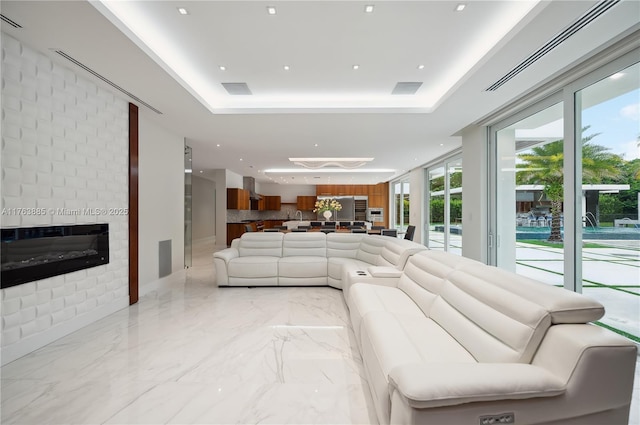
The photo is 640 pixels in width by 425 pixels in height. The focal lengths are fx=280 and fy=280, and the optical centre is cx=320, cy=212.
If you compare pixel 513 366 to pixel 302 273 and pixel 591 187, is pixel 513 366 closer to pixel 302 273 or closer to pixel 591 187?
pixel 591 187

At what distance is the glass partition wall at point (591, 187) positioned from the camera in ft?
8.87

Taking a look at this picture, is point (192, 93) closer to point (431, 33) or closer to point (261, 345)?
point (431, 33)

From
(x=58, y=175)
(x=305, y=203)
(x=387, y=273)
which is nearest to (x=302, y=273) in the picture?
(x=387, y=273)

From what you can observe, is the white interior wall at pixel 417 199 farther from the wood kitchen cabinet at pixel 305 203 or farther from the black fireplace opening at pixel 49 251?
the black fireplace opening at pixel 49 251

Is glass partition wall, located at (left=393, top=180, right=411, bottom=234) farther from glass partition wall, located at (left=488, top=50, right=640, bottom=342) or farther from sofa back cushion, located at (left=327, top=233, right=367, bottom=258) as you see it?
glass partition wall, located at (left=488, top=50, right=640, bottom=342)

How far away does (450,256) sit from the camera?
272 cm

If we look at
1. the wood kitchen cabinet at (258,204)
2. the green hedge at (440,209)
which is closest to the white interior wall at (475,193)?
the green hedge at (440,209)

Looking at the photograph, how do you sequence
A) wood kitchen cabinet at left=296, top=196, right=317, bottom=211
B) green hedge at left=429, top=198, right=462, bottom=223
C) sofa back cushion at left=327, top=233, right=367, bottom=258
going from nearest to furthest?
1. sofa back cushion at left=327, top=233, right=367, bottom=258
2. green hedge at left=429, top=198, right=462, bottom=223
3. wood kitchen cabinet at left=296, top=196, right=317, bottom=211

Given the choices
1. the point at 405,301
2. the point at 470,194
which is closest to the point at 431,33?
the point at 405,301

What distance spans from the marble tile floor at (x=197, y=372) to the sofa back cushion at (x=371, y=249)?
123cm

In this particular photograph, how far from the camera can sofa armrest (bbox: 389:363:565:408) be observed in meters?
1.17

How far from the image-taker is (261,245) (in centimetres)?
543

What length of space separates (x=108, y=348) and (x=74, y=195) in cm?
176

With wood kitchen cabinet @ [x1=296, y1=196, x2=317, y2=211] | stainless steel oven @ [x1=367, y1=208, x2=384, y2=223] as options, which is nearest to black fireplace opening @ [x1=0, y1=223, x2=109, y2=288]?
wood kitchen cabinet @ [x1=296, y1=196, x2=317, y2=211]
